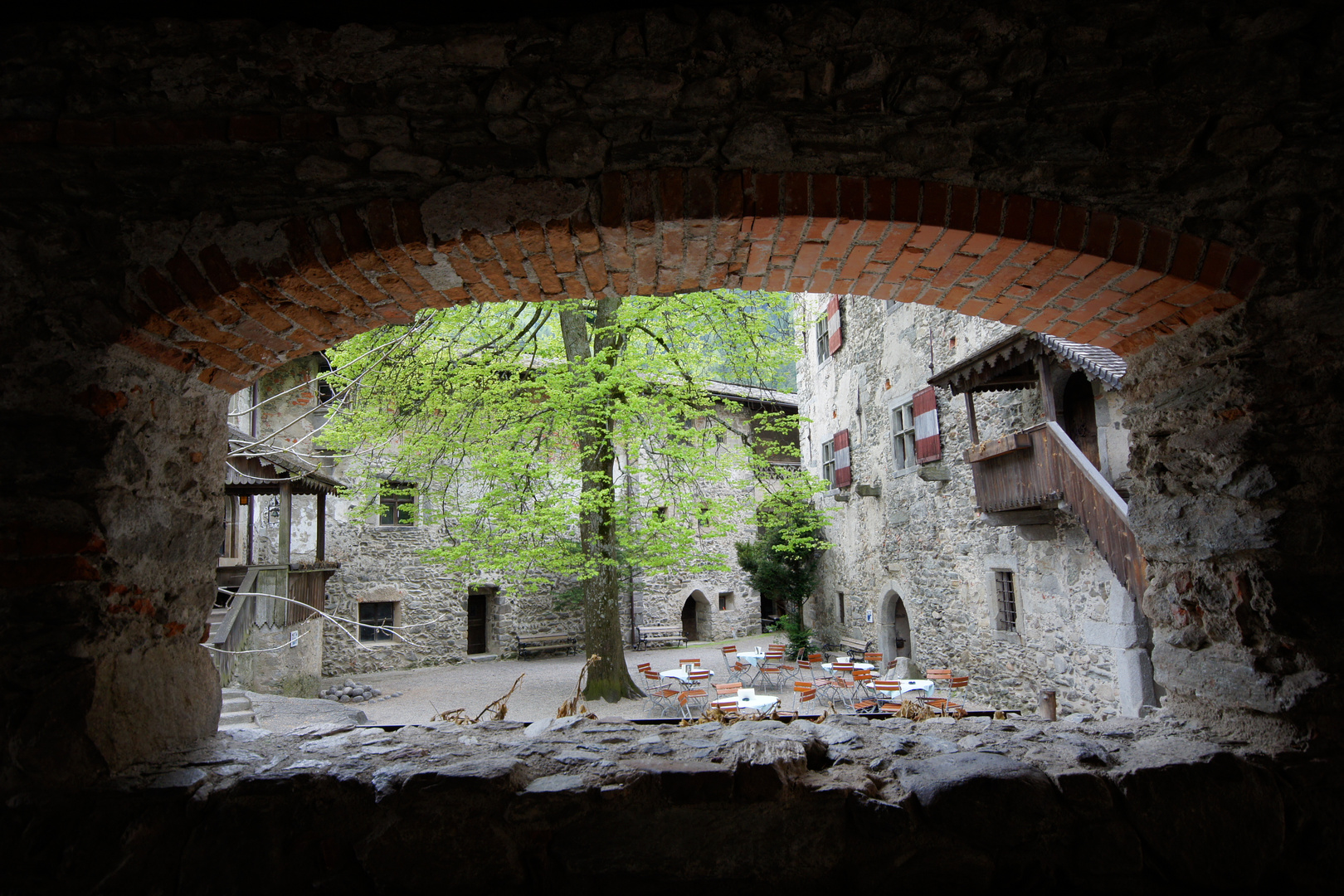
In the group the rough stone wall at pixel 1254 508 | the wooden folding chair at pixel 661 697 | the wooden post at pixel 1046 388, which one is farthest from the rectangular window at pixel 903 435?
the rough stone wall at pixel 1254 508

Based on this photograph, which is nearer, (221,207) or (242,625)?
(221,207)

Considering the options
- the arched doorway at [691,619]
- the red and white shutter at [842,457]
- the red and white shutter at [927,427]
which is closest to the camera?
the red and white shutter at [927,427]

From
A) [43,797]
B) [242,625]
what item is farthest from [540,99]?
[242,625]

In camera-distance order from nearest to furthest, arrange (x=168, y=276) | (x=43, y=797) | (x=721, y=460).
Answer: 1. (x=43, y=797)
2. (x=168, y=276)
3. (x=721, y=460)

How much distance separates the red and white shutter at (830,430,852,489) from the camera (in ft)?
46.0

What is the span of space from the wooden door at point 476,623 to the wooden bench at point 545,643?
1027 mm

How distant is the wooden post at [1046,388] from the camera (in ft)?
23.6

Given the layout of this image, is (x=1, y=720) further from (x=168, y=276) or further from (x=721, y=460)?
(x=721, y=460)

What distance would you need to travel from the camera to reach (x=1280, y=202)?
7.00ft

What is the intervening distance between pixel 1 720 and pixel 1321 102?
4158 mm

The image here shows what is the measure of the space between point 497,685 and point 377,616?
3.73 meters

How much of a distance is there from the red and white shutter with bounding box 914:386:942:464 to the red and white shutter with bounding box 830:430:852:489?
2.86 meters

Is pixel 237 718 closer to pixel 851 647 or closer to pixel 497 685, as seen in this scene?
pixel 497 685

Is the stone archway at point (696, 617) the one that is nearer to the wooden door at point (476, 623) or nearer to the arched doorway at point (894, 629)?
the wooden door at point (476, 623)
